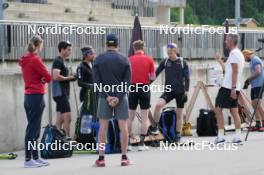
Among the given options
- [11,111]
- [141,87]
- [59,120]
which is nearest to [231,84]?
[141,87]

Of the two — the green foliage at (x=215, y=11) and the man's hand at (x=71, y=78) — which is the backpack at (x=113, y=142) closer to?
the man's hand at (x=71, y=78)

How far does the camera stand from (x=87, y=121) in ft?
48.5

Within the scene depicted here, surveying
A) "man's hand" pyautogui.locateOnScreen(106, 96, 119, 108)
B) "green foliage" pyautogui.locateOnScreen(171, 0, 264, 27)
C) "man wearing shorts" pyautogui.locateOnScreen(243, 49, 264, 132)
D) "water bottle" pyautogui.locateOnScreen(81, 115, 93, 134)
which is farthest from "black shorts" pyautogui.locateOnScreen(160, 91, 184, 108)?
"green foliage" pyautogui.locateOnScreen(171, 0, 264, 27)

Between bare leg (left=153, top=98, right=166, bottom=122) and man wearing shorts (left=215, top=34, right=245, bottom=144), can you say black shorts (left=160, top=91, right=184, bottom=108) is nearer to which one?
bare leg (left=153, top=98, right=166, bottom=122)

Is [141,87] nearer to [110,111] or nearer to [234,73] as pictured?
[234,73]

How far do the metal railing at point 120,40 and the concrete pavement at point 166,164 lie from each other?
20.0 ft

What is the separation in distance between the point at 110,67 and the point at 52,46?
28.2 ft

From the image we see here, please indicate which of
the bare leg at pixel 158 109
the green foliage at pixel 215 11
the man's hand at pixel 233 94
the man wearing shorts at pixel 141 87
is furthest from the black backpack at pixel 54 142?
the green foliage at pixel 215 11

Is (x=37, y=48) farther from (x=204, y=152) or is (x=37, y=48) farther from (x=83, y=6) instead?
(x=83, y=6)

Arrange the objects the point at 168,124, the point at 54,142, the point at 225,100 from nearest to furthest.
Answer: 1. the point at 54,142
2. the point at 225,100
3. the point at 168,124

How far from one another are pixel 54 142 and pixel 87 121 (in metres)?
1.34

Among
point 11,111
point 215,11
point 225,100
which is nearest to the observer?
point 11,111

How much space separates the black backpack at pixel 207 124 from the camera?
56.5 feet

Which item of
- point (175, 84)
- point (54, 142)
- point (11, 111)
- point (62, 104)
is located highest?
point (175, 84)
